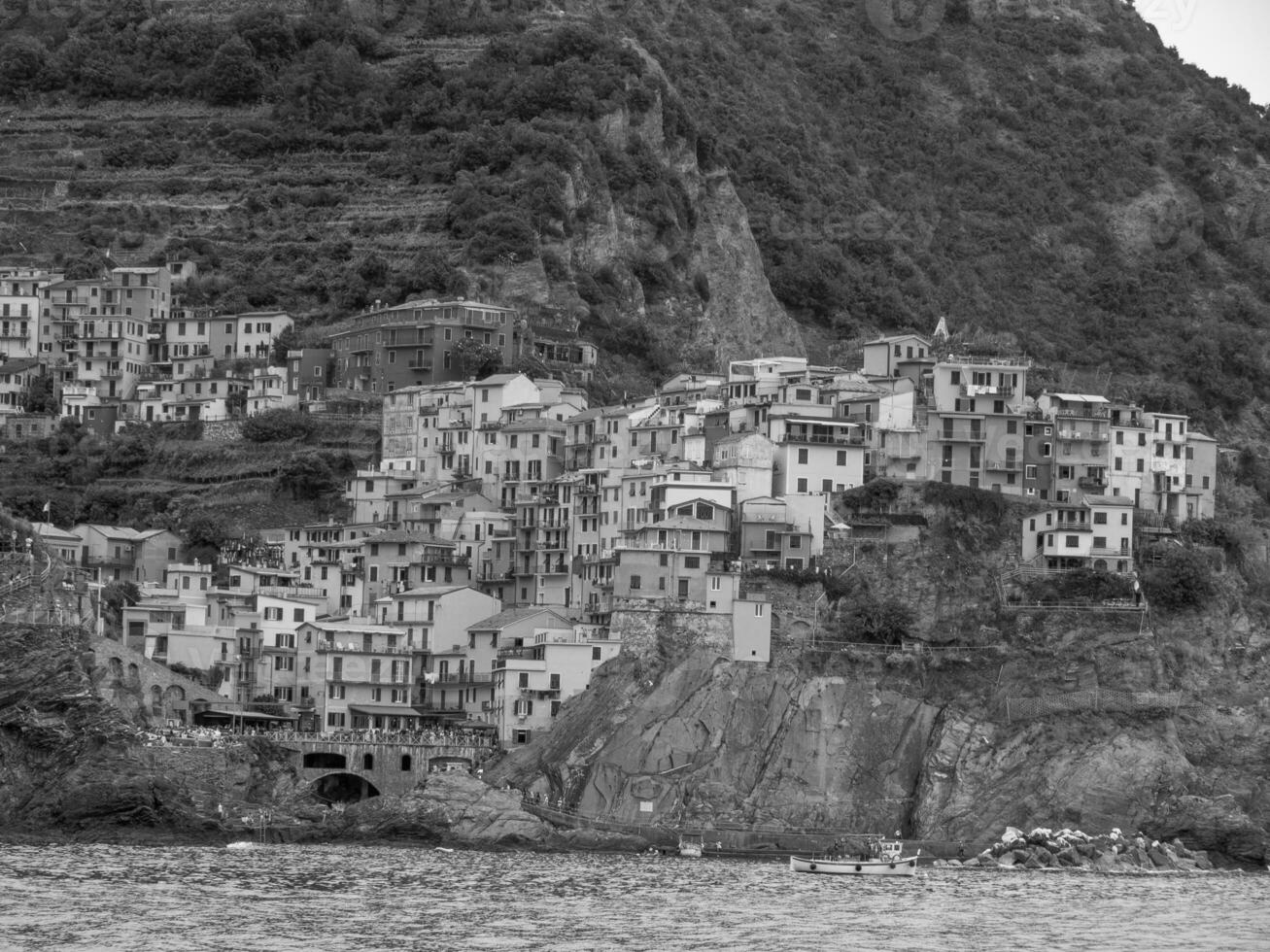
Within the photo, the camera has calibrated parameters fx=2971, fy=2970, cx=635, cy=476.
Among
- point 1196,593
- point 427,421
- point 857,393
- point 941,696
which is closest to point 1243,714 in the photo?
point 1196,593

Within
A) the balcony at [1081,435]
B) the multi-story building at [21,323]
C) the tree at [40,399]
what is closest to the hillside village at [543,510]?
the balcony at [1081,435]

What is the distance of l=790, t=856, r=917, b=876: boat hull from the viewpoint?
89875mm

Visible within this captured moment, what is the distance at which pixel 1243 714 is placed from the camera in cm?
10306

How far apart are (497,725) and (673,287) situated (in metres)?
43.2

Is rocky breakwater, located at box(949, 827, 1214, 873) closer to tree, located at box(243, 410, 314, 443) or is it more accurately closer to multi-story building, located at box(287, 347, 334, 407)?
tree, located at box(243, 410, 314, 443)

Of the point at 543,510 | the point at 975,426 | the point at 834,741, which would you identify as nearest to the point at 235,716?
the point at 543,510

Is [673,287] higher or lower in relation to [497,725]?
higher

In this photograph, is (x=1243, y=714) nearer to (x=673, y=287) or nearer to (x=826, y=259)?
(x=673, y=287)

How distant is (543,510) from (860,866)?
90.6 feet

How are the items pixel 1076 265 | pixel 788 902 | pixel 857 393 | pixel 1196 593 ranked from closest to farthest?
pixel 788 902
pixel 1196 593
pixel 857 393
pixel 1076 265

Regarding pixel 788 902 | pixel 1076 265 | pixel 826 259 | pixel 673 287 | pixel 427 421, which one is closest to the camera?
pixel 788 902

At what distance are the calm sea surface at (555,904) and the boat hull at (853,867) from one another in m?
1.10

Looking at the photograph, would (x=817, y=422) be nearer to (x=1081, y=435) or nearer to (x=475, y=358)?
(x=1081, y=435)

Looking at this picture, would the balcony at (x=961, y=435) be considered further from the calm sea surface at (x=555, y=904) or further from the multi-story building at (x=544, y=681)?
the calm sea surface at (x=555, y=904)
